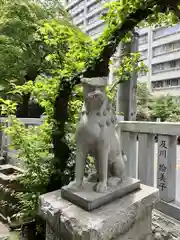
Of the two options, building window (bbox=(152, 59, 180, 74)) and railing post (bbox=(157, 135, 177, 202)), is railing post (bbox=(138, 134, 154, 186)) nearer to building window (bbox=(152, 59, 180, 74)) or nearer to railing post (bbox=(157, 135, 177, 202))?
railing post (bbox=(157, 135, 177, 202))

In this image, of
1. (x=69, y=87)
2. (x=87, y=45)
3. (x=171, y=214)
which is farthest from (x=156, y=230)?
(x=87, y=45)

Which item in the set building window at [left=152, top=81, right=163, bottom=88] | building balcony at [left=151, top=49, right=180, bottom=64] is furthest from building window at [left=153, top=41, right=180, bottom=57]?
building window at [left=152, top=81, right=163, bottom=88]

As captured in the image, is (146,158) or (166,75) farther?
(166,75)

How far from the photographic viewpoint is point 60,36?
198 centimetres

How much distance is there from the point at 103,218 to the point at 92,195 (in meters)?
0.17

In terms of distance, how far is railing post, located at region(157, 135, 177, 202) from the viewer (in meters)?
2.00

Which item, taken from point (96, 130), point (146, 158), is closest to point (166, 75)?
point (146, 158)

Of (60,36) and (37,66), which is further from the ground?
(37,66)

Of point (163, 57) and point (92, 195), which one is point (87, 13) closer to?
point (163, 57)

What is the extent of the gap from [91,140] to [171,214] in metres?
1.20

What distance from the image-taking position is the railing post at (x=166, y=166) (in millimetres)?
1995

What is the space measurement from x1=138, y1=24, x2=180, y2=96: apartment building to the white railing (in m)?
18.3

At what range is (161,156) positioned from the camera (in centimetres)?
204

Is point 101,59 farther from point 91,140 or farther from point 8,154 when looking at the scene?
point 8,154
